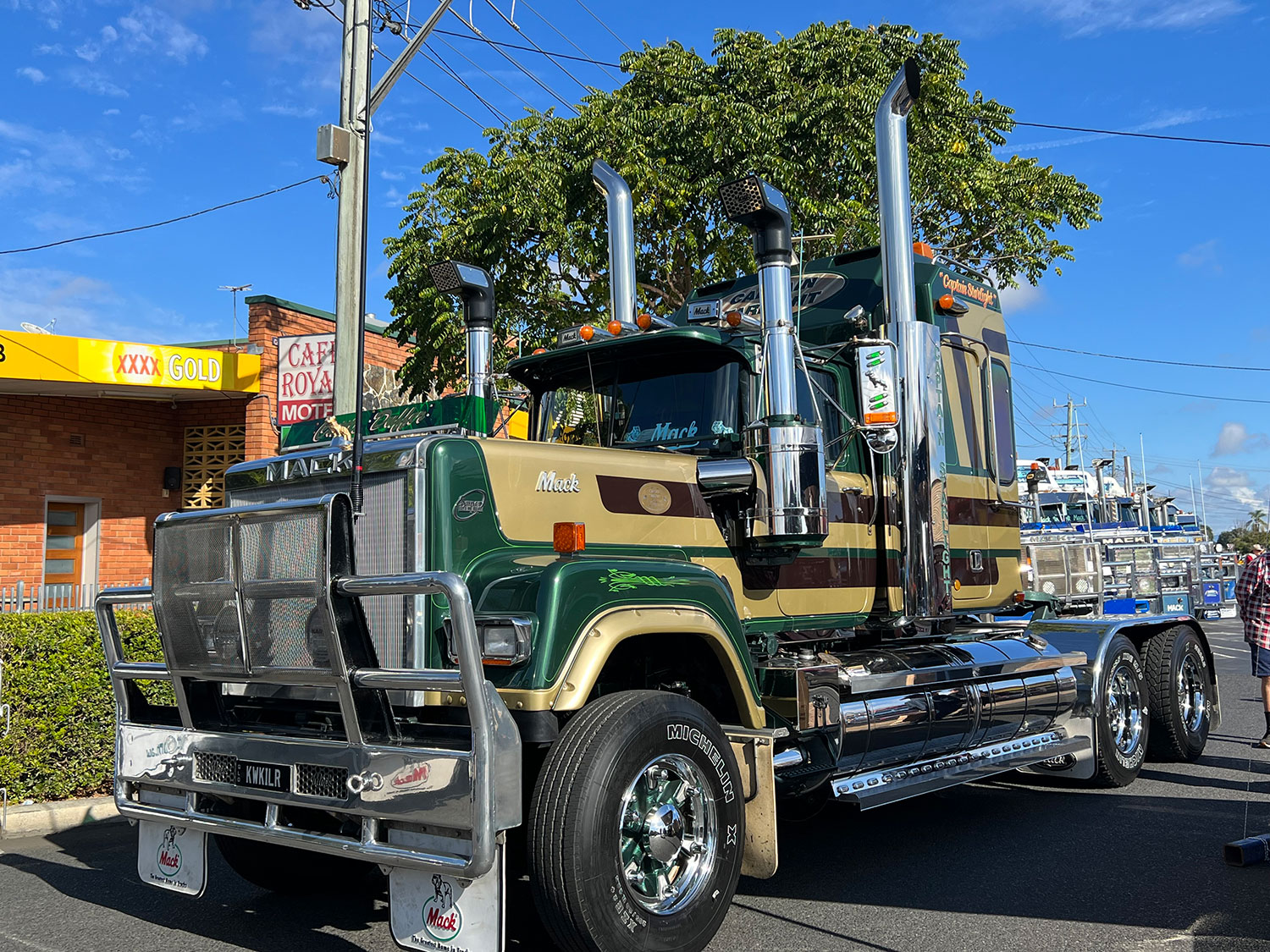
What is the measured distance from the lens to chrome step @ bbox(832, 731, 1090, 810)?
559 centimetres

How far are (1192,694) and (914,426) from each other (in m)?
4.22

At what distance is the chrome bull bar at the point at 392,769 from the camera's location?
3.65m

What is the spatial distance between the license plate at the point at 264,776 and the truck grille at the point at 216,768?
1.7 inches

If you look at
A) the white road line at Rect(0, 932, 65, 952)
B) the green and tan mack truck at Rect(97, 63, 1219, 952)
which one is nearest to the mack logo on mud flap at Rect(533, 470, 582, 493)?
the green and tan mack truck at Rect(97, 63, 1219, 952)

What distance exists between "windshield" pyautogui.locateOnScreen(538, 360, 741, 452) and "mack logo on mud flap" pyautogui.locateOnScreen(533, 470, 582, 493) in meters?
0.93

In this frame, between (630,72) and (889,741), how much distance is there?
36.0 ft

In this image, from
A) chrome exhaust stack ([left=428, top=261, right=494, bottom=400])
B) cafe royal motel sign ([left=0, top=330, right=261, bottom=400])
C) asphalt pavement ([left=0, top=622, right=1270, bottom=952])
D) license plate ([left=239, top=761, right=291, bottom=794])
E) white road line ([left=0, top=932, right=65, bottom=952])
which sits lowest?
asphalt pavement ([left=0, top=622, right=1270, bottom=952])

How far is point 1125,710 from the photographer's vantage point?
815 cm

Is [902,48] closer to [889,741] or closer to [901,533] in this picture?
[901,533]

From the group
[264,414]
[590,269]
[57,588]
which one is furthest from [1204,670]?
[264,414]

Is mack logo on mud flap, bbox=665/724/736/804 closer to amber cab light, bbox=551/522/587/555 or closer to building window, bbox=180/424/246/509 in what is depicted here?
amber cab light, bbox=551/522/587/555

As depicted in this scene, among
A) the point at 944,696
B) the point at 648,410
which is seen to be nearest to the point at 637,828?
the point at 648,410

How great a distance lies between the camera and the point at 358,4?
10.7 metres

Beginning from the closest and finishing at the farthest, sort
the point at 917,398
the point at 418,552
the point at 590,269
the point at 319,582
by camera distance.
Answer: the point at 319,582 → the point at 418,552 → the point at 917,398 → the point at 590,269
